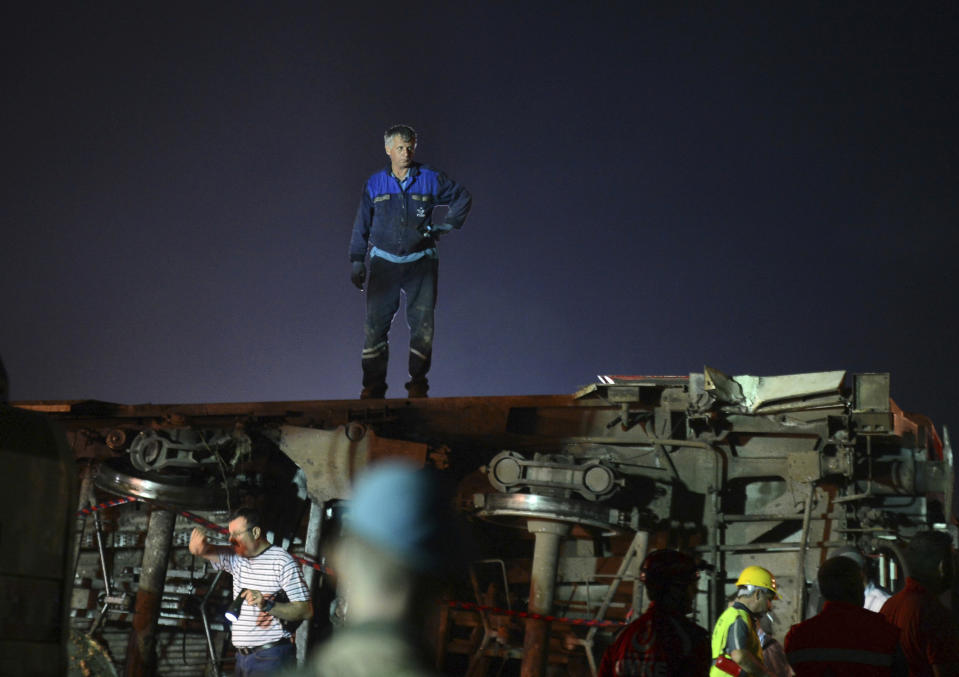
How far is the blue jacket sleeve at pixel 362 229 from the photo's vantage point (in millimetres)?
12367

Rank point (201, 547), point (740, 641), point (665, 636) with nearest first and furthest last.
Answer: point (665, 636)
point (740, 641)
point (201, 547)

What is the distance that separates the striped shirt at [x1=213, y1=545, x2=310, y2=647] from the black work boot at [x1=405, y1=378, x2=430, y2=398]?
4342mm

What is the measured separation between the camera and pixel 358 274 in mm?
12367

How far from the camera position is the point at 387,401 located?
10.4 metres

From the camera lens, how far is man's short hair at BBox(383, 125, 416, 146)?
1205 cm

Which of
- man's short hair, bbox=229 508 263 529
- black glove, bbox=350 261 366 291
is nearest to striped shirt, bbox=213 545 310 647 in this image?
man's short hair, bbox=229 508 263 529

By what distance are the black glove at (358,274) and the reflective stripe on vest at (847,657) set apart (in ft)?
28.3

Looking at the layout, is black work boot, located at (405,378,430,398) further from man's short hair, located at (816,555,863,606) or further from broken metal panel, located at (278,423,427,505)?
man's short hair, located at (816,555,863,606)

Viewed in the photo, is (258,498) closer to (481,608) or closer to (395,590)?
(395,590)

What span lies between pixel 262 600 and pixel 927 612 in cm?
442

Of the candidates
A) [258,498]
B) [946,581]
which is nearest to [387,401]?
[258,498]

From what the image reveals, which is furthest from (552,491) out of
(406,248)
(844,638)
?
(844,638)

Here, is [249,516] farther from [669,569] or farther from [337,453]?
[669,569]

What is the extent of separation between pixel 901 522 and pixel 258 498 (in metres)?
6.49
